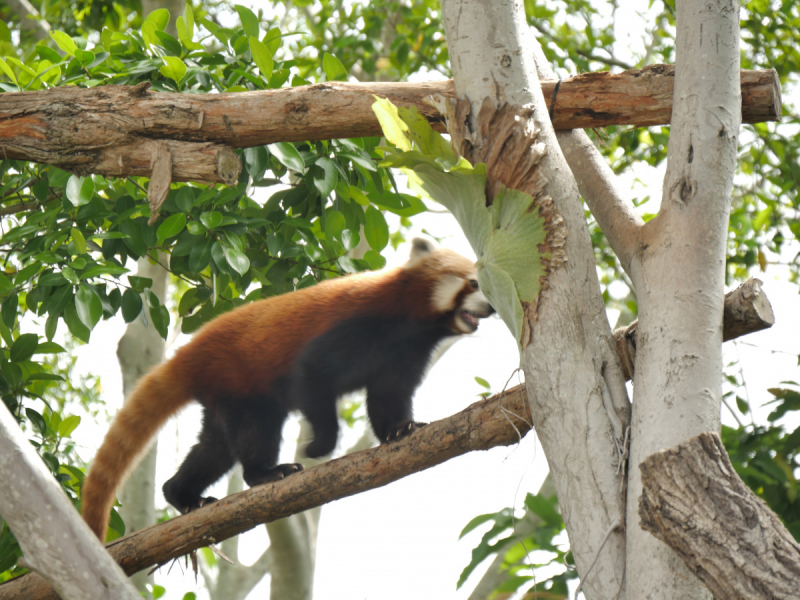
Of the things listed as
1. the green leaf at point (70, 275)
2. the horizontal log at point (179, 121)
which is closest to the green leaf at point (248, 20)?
the horizontal log at point (179, 121)

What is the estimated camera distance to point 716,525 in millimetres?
1137

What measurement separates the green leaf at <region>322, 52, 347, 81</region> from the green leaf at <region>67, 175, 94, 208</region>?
0.90 m

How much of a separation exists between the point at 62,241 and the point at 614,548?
1992mm

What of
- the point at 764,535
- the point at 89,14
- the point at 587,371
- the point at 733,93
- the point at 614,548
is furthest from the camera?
the point at 89,14

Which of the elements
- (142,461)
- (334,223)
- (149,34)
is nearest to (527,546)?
(334,223)

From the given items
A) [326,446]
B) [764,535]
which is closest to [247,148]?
[326,446]

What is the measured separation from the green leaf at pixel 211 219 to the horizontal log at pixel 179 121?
142 mm

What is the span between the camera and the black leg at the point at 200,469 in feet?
9.57

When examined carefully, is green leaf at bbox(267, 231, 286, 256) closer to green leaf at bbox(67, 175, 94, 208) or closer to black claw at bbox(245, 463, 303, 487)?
green leaf at bbox(67, 175, 94, 208)

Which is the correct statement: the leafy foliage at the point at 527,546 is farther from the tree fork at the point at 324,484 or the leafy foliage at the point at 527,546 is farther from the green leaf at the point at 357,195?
the green leaf at the point at 357,195

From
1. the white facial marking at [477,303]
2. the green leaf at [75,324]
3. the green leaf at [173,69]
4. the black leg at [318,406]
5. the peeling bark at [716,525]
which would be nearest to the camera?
the peeling bark at [716,525]

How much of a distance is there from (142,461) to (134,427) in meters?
1.56

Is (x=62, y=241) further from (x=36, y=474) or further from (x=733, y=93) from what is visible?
(x=733, y=93)

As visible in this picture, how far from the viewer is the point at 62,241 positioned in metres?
2.34
